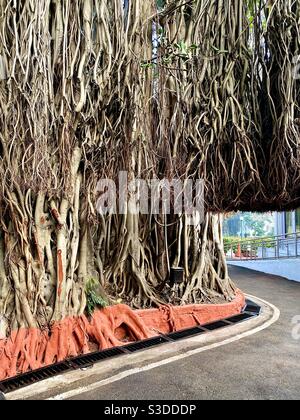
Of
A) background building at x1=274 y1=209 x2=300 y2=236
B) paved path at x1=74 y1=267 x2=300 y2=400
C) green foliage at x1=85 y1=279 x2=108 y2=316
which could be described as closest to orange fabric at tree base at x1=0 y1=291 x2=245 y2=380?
→ green foliage at x1=85 y1=279 x2=108 y2=316

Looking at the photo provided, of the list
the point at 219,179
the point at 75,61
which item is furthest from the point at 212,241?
the point at 75,61

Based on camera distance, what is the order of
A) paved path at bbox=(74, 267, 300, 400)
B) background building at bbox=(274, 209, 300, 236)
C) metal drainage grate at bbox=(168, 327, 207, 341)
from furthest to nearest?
background building at bbox=(274, 209, 300, 236) < metal drainage grate at bbox=(168, 327, 207, 341) < paved path at bbox=(74, 267, 300, 400)

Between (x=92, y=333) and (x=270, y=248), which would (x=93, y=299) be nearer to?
(x=92, y=333)

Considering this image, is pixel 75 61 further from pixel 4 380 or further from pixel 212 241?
pixel 212 241

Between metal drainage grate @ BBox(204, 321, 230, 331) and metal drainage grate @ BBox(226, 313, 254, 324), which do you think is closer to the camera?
metal drainage grate @ BBox(204, 321, 230, 331)

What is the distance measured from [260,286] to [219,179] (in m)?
4.32

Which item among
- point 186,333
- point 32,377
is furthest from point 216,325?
point 32,377

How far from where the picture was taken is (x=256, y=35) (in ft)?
13.2

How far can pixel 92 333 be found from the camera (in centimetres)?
A: 344

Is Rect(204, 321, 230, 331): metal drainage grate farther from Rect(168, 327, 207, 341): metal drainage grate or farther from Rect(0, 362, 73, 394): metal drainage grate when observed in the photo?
Rect(0, 362, 73, 394): metal drainage grate

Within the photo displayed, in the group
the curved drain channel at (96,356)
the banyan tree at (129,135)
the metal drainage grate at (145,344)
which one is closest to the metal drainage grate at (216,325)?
the curved drain channel at (96,356)

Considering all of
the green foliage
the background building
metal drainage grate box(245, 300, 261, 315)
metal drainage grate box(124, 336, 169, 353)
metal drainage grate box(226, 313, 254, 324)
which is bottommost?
metal drainage grate box(245, 300, 261, 315)

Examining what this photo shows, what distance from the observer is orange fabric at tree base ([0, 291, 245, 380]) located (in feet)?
9.45

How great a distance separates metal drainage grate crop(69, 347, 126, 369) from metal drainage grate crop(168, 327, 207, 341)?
737 millimetres
